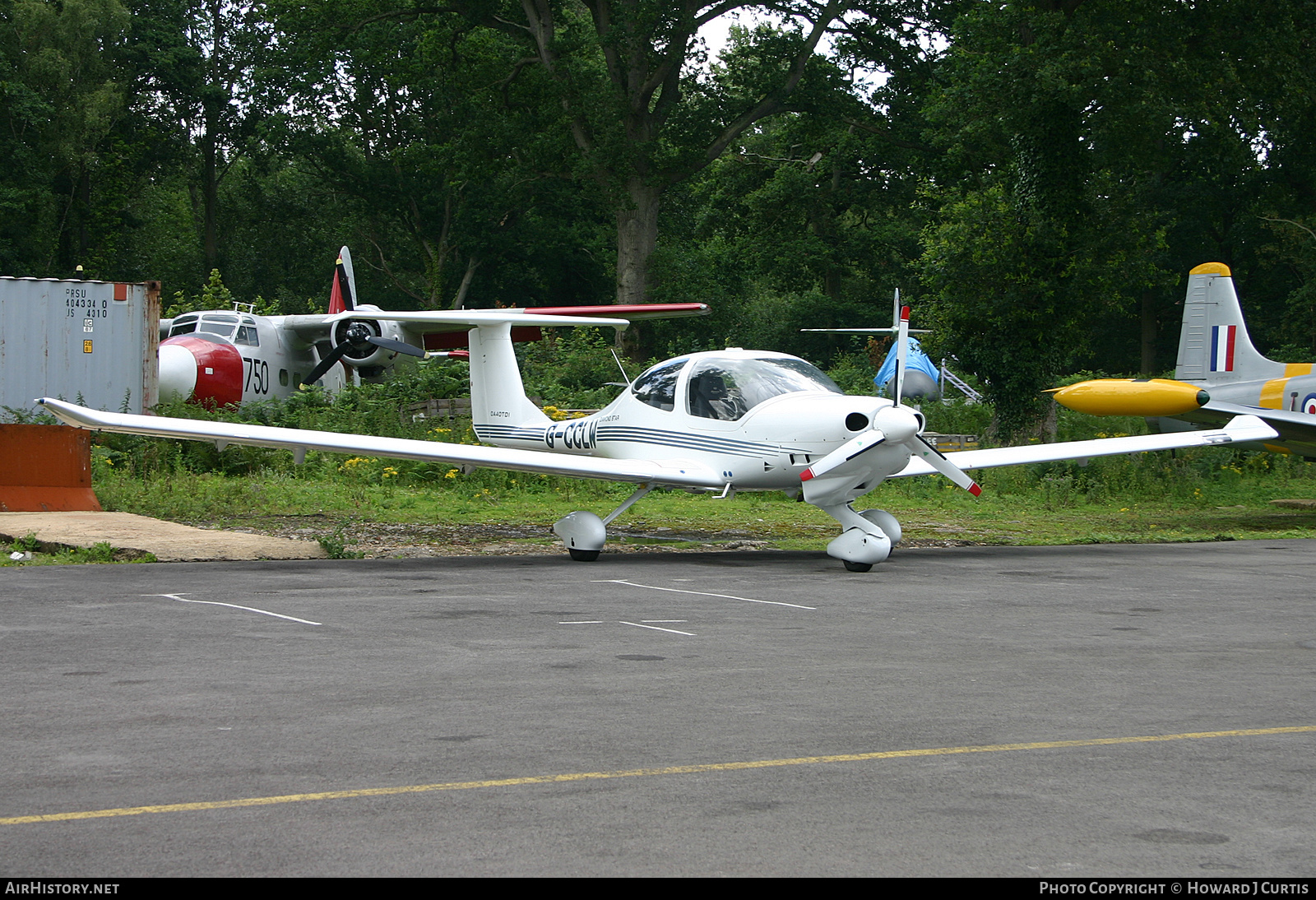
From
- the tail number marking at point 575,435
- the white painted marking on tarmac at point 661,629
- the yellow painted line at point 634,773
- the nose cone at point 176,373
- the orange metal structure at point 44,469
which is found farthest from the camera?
the nose cone at point 176,373

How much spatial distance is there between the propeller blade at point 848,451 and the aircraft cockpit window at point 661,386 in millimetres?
2184

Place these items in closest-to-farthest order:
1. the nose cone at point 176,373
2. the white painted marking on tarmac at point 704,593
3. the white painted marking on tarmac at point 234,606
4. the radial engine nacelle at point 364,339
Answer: the white painted marking on tarmac at point 234,606 < the white painted marking on tarmac at point 704,593 < the nose cone at point 176,373 < the radial engine nacelle at point 364,339

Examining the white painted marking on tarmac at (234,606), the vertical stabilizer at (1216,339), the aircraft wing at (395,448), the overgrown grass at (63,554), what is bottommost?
the overgrown grass at (63,554)

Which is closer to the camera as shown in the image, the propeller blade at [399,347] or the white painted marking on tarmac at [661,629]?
the white painted marking on tarmac at [661,629]

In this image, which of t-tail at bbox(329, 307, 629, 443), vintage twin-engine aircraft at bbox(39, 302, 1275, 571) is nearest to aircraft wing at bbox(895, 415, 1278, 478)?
vintage twin-engine aircraft at bbox(39, 302, 1275, 571)

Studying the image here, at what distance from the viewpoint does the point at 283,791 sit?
453 cm

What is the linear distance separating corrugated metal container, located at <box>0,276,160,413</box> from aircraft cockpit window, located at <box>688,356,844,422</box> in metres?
10.5

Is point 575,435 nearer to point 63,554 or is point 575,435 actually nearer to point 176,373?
point 63,554

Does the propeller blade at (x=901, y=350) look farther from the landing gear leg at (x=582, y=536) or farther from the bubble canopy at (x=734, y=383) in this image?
the landing gear leg at (x=582, y=536)

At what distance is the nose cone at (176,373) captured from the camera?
22.9m

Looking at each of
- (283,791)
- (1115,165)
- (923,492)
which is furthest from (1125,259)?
(283,791)

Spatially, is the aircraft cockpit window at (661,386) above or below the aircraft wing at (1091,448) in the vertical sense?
above

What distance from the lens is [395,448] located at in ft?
41.7

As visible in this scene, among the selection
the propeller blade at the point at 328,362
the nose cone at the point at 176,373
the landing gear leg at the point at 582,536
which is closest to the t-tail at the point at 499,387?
the landing gear leg at the point at 582,536
